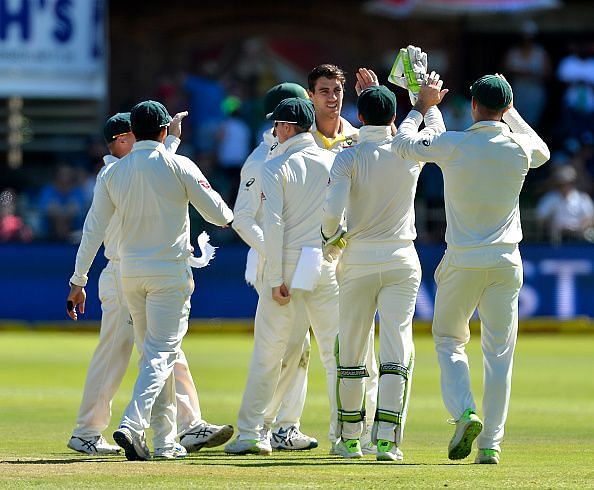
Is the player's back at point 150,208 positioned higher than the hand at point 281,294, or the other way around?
the player's back at point 150,208

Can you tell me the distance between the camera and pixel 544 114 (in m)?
27.9

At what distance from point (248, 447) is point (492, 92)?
9.38 feet

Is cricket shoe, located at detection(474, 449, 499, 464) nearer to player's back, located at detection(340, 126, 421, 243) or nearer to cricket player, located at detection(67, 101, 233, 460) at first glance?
player's back, located at detection(340, 126, 421, 243)

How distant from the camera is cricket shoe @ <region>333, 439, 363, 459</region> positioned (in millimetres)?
9812

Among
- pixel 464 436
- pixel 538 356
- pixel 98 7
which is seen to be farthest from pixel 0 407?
pixel 98 7

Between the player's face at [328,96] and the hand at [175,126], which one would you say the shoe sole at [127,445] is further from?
the player's face at [328,96]

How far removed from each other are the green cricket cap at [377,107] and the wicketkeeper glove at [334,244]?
2.35ft

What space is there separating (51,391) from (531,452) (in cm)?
614

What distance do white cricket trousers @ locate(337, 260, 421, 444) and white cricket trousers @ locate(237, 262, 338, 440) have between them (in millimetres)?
472

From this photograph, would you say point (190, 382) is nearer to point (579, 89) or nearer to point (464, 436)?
point (464, 436)

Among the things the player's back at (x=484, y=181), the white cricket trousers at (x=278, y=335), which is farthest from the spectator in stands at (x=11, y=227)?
the player's back at (x=484, y=181)

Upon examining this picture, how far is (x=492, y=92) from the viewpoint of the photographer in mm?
9219

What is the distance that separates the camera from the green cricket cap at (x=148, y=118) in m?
9.61

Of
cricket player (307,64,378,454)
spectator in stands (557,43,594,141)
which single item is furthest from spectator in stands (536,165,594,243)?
cricket player (307,64,378,454)
